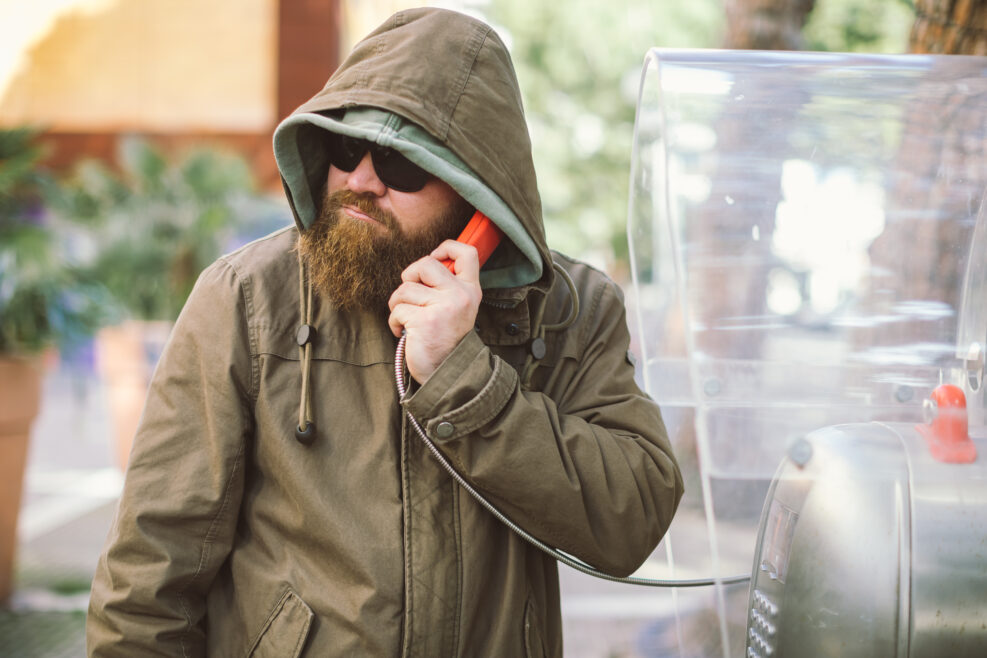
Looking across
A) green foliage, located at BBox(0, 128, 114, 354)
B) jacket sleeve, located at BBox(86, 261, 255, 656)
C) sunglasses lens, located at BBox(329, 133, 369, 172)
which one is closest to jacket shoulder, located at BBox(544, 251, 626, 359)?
sunglasses lens, located at BBox(329, 133, 369, 172)

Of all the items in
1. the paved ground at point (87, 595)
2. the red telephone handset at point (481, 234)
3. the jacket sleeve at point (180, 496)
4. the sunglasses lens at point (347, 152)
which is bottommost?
the paved ground at point (87, 595)

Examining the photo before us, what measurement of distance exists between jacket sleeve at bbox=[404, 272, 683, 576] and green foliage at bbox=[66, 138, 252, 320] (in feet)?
20.0

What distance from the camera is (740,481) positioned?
2709 millimetres

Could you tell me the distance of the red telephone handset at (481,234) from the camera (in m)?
2.07

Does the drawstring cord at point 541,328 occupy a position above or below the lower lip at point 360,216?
below

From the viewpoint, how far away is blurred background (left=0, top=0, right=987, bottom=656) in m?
4.63

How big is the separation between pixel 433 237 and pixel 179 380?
59cm

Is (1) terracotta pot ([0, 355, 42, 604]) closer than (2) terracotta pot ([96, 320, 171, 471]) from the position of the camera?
Yes

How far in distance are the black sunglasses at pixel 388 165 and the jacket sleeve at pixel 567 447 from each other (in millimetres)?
393

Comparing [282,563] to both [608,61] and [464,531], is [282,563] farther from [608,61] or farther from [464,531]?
[608,61]

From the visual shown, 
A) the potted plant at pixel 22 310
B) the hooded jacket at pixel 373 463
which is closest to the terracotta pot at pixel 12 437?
the potted plant at pixel 22 310

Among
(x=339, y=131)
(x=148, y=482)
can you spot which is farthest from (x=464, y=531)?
(x=339, y=131)

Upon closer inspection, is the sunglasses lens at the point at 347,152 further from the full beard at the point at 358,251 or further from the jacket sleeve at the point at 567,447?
the jacket sleeve at the point at 567,447

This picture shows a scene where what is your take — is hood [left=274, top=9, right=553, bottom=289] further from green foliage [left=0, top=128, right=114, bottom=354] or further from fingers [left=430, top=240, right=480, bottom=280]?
green foliage [left=0, top=128, right=114, bottom=354]
